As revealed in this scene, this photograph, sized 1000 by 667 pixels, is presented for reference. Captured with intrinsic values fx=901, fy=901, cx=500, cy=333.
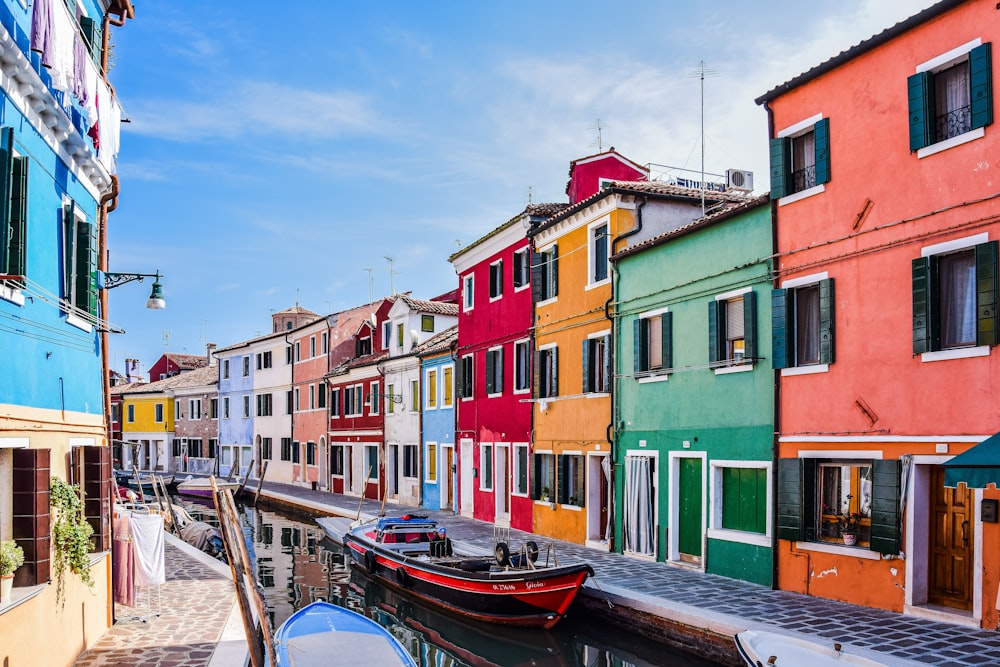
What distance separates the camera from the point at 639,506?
19.8 metres

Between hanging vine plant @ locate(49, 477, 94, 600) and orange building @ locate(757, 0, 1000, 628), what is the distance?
10861 mm

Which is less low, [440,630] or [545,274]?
[545,274]

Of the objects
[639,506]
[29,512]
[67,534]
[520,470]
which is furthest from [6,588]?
[520,470]

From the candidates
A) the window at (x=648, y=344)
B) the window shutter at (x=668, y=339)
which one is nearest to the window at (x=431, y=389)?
the window at (x=648, y=344)

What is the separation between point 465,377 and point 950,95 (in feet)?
65.9

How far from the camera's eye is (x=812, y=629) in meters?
12.4

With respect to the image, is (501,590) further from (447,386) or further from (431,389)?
(431,389)

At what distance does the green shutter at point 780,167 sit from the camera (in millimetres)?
15883

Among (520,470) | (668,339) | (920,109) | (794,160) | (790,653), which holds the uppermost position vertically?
(920,109)

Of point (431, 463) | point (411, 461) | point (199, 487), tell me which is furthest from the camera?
point (199, 487)

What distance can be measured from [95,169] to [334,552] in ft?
56.7

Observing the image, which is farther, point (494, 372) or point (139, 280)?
point (494, 372)

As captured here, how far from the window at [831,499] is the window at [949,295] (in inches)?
81.1

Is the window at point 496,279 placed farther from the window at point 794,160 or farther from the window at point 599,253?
the window at point 794,160
